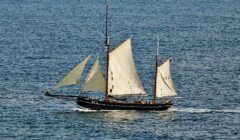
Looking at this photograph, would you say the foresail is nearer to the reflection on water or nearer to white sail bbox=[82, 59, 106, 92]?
the reflection on water

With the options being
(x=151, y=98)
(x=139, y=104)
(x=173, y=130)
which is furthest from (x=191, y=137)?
(x=151, y=98)

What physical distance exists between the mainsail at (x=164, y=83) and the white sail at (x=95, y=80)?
865cm

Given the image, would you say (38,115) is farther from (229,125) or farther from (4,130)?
(229,125)

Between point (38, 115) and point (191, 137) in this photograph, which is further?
point (38, 115)

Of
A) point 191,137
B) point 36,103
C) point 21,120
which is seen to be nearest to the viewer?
point 191,137

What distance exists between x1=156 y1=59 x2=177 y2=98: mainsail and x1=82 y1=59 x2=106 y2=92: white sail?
865 cm

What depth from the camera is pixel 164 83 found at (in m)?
182

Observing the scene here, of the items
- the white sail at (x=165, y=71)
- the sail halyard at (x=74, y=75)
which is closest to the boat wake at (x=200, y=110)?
the white sail at (x=165, y=71)

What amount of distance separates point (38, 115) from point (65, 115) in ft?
13.1

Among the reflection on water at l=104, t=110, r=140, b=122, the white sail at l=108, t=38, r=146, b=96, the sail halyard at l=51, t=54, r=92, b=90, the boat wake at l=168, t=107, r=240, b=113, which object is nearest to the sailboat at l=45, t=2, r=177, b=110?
the white sail at l=108, t=38, r=146, b=96

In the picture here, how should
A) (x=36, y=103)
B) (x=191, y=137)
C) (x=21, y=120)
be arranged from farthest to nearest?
(x=36, y=103) < (x=21, y=120) < (x=191, y=137)

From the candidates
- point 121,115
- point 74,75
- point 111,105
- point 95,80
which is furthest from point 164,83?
point 74,75

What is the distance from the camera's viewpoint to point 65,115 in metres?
177

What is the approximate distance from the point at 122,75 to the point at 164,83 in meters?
6.52
